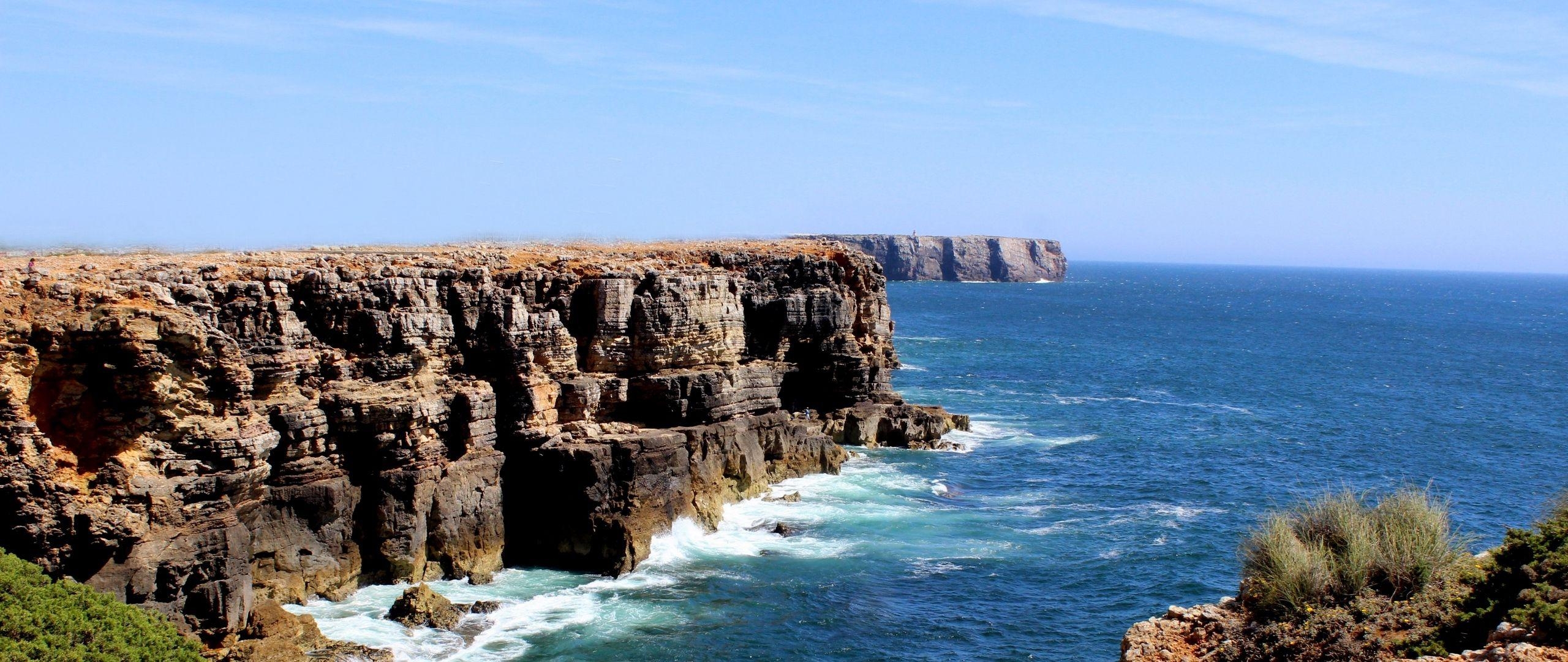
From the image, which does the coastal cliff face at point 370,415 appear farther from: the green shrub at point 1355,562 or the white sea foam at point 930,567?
the green shrub at point 1355,562

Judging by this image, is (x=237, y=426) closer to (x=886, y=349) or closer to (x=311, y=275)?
(x=311, y=275)

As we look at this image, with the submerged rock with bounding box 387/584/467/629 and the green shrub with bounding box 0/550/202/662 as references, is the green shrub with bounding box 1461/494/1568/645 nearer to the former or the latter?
the green shrub with bounding box 0/550/202/662

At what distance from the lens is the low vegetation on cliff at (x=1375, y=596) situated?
1867 centimetres

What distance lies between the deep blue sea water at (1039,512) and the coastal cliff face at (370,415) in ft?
5.67

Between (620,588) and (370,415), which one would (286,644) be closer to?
(370,415)

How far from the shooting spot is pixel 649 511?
131ft

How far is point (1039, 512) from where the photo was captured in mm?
48875

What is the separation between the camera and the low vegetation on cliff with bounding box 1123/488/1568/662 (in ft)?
61.3

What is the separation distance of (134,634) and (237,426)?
774cm

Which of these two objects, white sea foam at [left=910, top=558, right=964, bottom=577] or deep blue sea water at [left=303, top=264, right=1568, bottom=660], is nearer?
deep blue sea water at [left=303, top=264, right=1568, bottom=660]

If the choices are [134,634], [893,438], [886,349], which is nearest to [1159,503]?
[893,438]

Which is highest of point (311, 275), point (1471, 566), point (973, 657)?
point (311, 275)

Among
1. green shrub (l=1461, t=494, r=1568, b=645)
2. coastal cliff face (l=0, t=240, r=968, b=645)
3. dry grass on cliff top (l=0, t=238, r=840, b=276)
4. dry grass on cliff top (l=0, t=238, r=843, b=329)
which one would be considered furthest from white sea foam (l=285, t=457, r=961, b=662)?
green shrub (l=1461, t=494, r=1568, b=645)

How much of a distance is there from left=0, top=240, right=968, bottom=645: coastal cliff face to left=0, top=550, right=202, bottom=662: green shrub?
10.8ft
